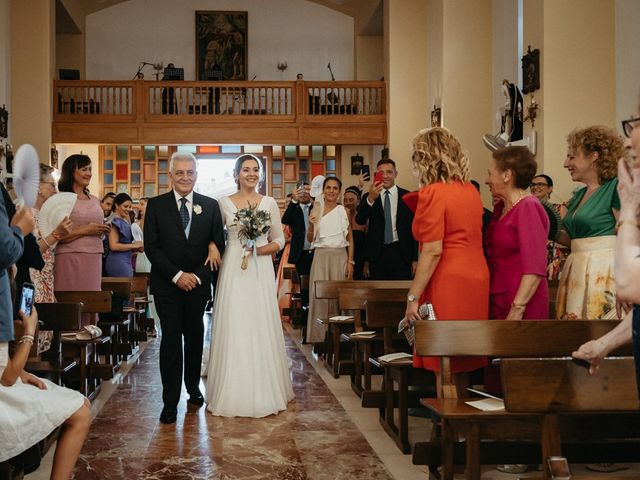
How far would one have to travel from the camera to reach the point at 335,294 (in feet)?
25.2

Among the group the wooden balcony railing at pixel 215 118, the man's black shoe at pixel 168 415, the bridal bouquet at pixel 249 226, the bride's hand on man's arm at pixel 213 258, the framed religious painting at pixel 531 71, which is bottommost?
the man's black shoe at pixel 168 415

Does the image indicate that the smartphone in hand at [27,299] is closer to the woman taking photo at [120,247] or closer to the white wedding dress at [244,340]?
the white wedding dress at [244,340]

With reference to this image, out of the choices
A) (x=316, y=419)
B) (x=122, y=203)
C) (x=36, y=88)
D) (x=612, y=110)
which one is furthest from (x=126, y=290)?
(x=36, y=88)

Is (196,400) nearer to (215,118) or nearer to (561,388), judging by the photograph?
(561,388)

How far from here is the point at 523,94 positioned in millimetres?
9703

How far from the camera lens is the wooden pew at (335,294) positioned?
286 inches

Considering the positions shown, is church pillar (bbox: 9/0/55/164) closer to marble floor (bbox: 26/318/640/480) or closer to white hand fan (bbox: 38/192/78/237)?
white hand fan (bbox: 38/192/78/237)

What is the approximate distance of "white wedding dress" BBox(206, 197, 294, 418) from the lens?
5.83 meters

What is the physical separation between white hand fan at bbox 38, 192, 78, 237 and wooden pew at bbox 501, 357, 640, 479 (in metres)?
4.33

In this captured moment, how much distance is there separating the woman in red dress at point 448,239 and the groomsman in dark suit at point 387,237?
388 cm

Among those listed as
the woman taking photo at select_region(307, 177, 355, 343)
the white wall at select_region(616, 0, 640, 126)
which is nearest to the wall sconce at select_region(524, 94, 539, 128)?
the white wall at select_region(616, 0, 640, 126)

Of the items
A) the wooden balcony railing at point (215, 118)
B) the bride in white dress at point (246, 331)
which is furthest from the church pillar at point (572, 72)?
the wooden balcony railing at point (215, 118)

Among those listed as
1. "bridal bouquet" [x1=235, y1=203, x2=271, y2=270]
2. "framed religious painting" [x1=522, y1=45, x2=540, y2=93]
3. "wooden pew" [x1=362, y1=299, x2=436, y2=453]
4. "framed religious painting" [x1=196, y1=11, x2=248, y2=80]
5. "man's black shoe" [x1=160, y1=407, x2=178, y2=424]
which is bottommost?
"man's black shoe" [x1=160, y1=407, x2=178, y2=424]

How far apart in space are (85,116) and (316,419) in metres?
12.3
